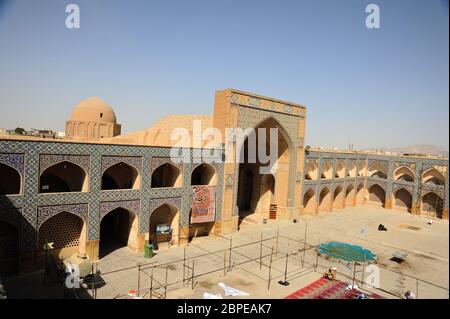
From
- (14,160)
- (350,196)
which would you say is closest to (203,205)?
(14,160)

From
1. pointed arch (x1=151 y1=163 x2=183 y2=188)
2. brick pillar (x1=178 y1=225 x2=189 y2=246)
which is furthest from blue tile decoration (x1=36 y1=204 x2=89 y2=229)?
brick pillar (x1=178 y1=225 x2=189 y2=246)

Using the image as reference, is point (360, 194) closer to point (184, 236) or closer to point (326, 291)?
point (184, 236)

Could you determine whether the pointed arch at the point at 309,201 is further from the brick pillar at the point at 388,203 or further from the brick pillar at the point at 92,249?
the brick pillar at the point at 92,249

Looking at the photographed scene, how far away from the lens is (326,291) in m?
14.1

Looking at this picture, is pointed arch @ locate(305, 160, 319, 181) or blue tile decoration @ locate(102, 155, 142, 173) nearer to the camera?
blue tile decoration @ locate(102, 155, 142, 173)

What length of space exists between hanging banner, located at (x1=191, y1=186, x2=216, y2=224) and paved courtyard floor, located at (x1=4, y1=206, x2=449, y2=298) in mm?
1370

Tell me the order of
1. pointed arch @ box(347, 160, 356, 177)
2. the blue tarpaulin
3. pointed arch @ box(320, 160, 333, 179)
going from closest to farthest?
the blue tarpaulin < pointed arch @ box(320, 160, 333, 179) < pointed arch @ box(347, 160, 356, 177)

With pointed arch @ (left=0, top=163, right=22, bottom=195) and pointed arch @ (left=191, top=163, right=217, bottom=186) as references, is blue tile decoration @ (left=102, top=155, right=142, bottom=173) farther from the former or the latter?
pointed arch @ (left=191, top=163, right=217, bottom=186)

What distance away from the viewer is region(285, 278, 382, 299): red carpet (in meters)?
13.5

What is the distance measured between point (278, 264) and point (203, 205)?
579 centimetres

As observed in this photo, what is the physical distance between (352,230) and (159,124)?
17.0 metres

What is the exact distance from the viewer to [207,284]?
46.7 feet
